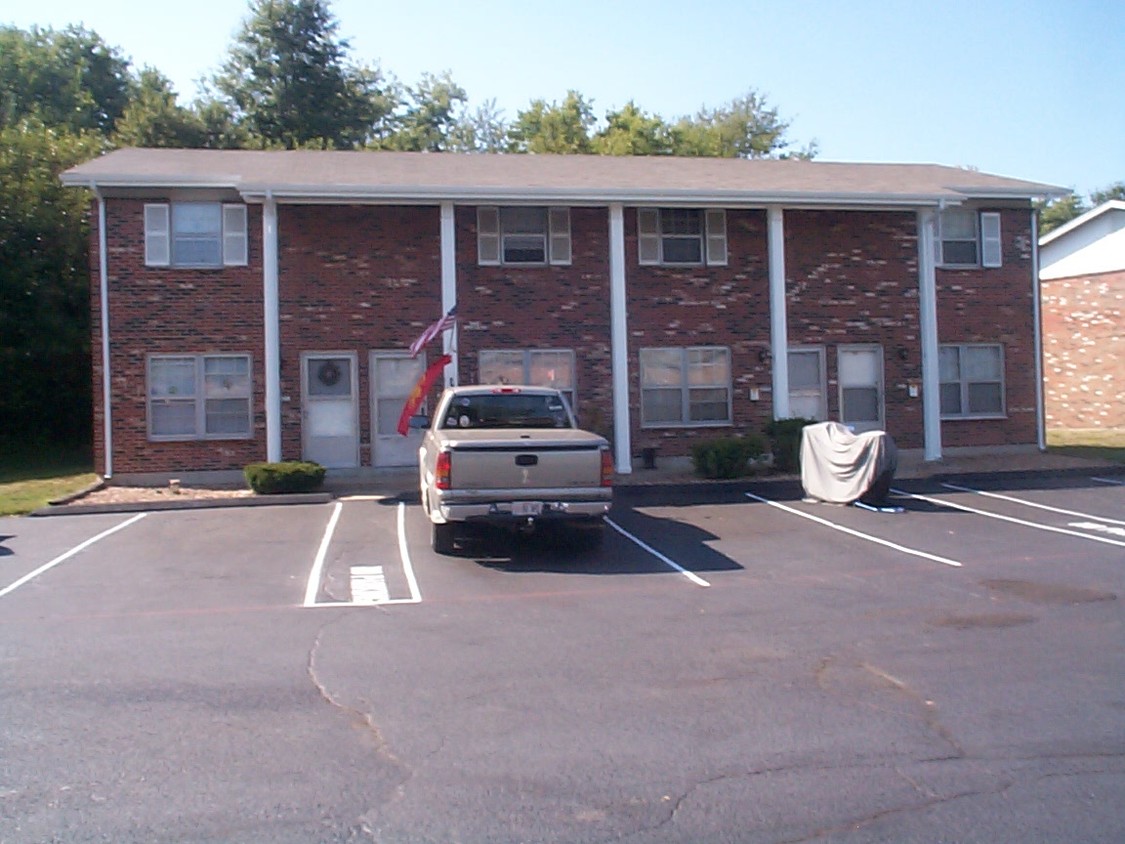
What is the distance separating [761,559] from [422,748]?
729 cm

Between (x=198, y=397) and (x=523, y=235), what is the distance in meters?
6.64

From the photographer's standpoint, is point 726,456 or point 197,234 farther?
point 197,234

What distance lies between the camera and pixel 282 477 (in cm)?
1847

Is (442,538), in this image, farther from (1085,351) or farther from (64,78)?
(64,78)

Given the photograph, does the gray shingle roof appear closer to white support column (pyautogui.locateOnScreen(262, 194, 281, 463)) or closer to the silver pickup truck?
white support column (pyautogui.locateOnScreen(262, 194, 281, 463))

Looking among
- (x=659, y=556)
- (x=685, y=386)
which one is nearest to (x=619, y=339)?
(x=685, y=386)

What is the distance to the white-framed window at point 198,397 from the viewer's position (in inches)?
800

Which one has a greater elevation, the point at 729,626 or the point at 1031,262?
the point at 1031,262

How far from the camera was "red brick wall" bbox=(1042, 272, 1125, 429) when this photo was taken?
103ft

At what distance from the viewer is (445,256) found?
67.8 ft

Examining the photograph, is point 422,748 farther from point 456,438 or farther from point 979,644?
point 456,438

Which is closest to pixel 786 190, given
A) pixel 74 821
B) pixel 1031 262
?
pixel 1031 262

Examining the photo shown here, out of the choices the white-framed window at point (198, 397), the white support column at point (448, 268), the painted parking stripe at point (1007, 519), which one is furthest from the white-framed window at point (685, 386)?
the white-framed window at point (198, 397)

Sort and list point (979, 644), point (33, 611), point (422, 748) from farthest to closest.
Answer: point (33, 611)
point (979, 644)
point (422, 748)
